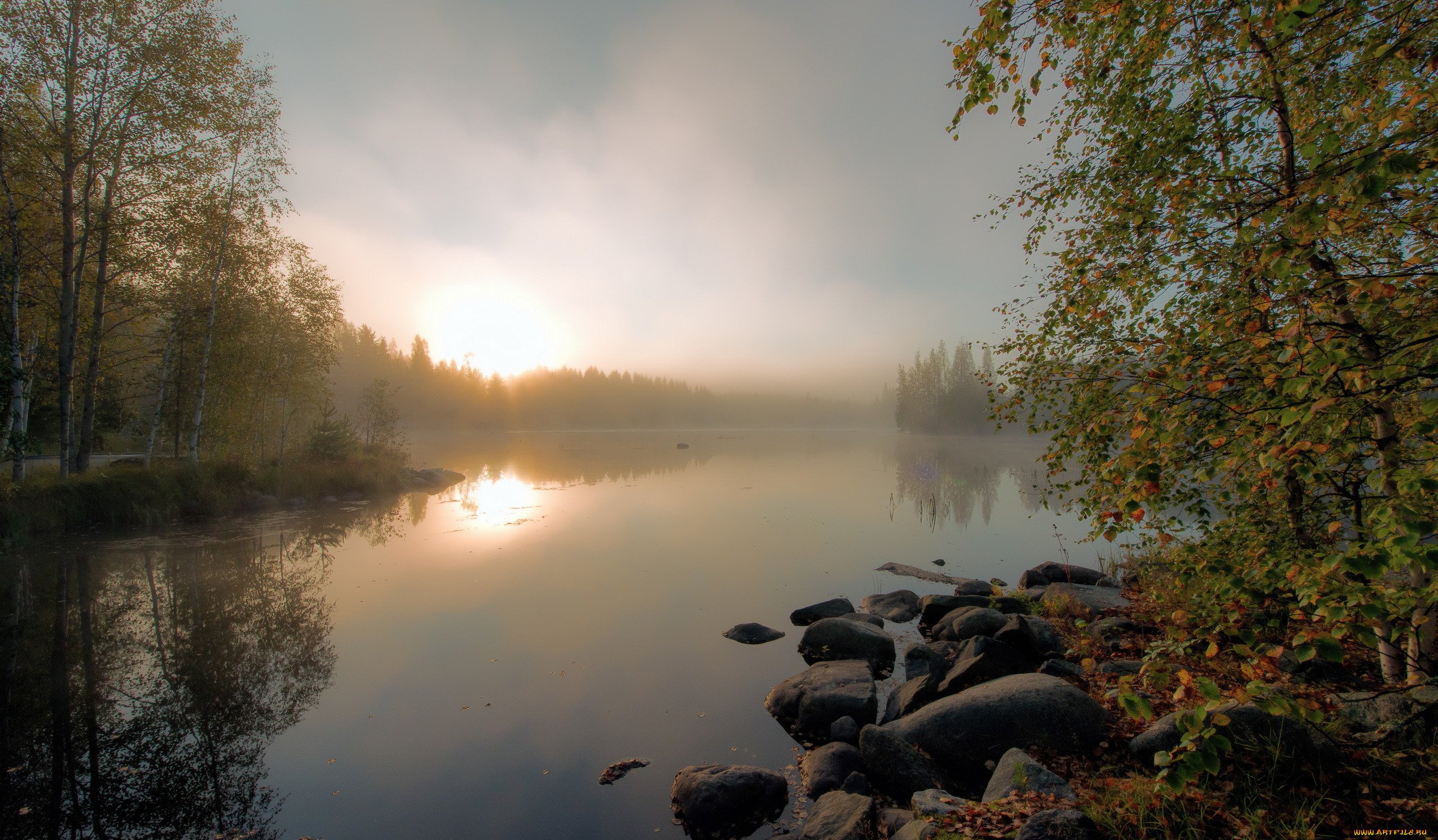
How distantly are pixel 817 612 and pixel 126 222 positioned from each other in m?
21.8

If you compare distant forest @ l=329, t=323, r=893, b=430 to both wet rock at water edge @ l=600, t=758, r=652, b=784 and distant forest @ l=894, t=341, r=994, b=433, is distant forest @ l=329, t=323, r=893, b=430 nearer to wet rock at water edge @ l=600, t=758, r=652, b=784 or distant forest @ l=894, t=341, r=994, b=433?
wet rock at water edge @ l=600, t=758, r=652, b=784

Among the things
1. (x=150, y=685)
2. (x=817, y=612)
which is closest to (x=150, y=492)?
(x=150, y=685)

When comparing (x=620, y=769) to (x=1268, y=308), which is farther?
(x=620, y=769)

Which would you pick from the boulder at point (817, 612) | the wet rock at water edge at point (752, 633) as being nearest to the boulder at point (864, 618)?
the boulder at point (817, 612)

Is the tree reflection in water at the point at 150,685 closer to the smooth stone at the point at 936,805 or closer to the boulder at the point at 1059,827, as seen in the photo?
the smooth stone at the point at 936,805

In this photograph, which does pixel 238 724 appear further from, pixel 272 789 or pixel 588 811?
pixel 588 811

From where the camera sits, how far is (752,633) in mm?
9867

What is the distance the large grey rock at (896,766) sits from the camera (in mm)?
5387

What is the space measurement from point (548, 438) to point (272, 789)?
8053 centimetres

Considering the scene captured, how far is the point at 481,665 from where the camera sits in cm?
851

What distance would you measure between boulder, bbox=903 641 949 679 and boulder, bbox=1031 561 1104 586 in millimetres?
5350

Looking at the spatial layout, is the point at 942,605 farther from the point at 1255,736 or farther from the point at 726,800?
the point at 726,800

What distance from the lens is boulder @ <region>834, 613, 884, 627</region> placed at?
10.1 m

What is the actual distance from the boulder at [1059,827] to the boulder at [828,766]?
226cm
